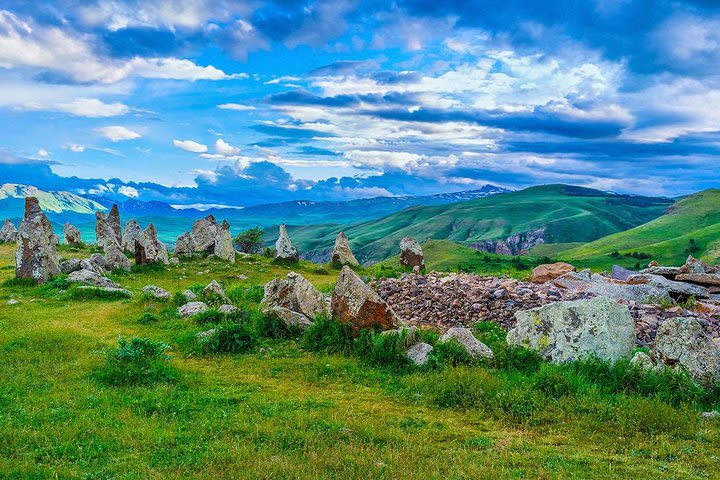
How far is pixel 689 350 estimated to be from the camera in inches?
530

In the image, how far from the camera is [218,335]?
17.5 metres

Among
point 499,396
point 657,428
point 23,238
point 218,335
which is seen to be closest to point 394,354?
point 499,396

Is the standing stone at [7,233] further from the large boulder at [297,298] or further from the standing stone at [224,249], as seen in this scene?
the large boulder at [297,298]

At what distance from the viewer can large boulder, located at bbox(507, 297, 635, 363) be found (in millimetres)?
15172

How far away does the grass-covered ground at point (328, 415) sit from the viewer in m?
9.08

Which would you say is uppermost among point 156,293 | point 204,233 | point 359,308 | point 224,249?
point 204,233

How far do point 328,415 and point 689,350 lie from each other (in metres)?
9.39

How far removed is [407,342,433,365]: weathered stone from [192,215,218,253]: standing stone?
35.4m

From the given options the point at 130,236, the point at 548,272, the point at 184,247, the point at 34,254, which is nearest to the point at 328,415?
the point at 548,272

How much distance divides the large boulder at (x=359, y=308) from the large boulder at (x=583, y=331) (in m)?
4.64

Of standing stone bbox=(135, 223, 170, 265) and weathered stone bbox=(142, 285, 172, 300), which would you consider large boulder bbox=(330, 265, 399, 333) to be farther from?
standing stone bbox=(135, 223, 170, 265)

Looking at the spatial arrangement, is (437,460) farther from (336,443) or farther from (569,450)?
(569,450)

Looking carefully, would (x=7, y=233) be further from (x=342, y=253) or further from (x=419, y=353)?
(x=419, y=353)

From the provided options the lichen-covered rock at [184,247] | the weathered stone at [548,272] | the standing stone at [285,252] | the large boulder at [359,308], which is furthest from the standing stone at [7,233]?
the weathered stone at [548,272]
